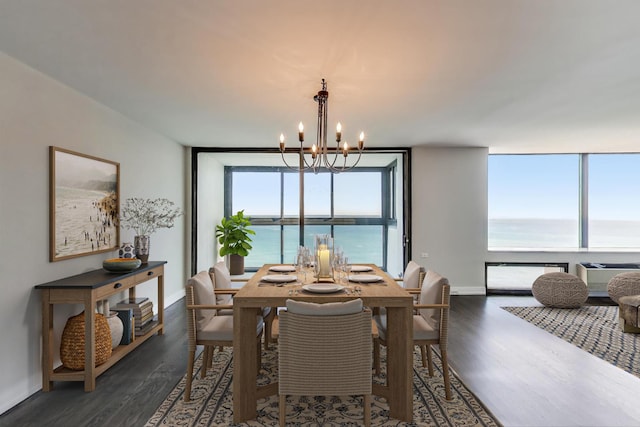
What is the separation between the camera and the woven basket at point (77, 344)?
115 inches

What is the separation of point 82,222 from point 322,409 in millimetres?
2626

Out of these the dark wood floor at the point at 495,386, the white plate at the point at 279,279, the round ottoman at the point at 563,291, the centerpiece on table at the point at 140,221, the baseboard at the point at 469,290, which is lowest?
the dark wood floor at the point at 495,386

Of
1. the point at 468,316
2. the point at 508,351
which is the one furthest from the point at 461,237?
the point at 508,351

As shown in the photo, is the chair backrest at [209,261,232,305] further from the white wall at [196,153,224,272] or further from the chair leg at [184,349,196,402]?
the white wall at [196,153,224,272]

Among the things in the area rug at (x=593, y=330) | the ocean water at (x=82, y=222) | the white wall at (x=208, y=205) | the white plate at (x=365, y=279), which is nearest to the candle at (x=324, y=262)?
the white plate at (x=365, y=279)

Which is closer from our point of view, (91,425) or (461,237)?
(91,425)

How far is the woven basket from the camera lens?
2.93m

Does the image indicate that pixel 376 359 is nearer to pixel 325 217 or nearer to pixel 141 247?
pixel 141 247

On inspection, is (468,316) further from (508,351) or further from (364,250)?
(364,250)

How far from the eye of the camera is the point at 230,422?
94.3 inches

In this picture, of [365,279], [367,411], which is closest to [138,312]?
[365,279]

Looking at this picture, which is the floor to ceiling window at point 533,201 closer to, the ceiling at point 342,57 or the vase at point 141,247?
the ceiling at point 342,57

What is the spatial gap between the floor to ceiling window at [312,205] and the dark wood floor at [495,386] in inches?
147

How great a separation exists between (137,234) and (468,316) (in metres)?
4.23
